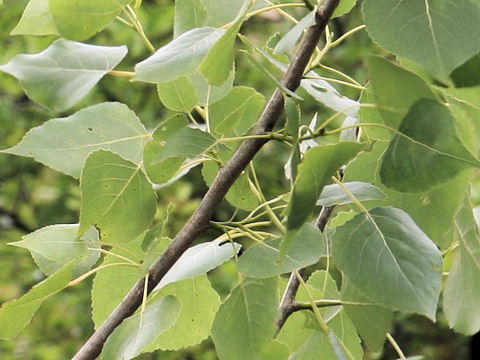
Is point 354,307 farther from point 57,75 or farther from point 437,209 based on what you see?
point 57,75

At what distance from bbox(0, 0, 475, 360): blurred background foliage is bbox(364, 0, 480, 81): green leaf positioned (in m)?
2.24

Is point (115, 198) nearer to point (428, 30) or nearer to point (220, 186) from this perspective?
point (220, 186)

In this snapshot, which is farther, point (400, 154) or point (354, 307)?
point (354, 307)

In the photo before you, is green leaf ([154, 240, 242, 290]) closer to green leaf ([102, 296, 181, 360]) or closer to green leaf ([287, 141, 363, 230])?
green leaf ([102, 296, 181, 360])

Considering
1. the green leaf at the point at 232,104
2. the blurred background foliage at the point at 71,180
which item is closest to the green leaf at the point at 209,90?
the green leaf at the point at 232,104

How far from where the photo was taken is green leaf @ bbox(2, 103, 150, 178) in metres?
0.69

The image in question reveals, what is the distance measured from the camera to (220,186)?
62cm

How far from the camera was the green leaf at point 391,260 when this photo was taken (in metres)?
0.53

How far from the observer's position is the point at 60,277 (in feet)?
2.06

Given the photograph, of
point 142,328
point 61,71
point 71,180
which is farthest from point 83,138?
point 71,180

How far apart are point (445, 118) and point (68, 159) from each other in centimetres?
31

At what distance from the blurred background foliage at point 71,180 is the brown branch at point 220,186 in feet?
6.84

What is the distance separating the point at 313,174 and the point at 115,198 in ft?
0.68

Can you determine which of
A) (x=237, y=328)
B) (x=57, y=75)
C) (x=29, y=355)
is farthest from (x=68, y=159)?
(x=29, y=355)
